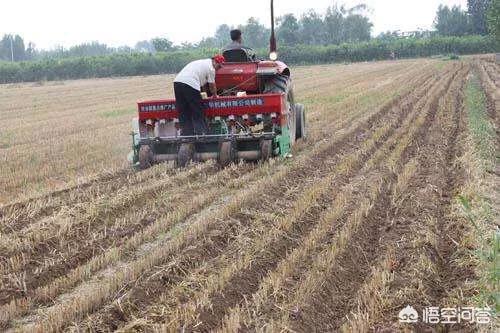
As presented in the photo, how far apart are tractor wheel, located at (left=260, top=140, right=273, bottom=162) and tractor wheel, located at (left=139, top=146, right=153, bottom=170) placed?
175 centimetres

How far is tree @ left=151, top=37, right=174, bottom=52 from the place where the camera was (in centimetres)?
7981

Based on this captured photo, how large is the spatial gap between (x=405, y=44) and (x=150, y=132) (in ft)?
207

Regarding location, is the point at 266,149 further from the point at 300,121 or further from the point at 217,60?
the point at 300,121

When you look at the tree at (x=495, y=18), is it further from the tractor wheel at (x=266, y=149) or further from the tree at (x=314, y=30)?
the tree at (x=314, y=30)

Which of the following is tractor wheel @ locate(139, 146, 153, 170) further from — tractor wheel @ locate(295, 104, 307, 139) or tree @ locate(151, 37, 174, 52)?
tree @ locate(151, 37, 174, 52)

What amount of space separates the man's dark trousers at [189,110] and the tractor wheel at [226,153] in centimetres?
44

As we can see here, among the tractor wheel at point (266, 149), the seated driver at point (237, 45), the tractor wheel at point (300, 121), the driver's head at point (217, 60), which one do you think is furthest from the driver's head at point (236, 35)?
the tractor wheel at point (266, 149)

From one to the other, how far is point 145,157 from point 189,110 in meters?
1.01

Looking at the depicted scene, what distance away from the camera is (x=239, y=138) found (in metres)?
9.40

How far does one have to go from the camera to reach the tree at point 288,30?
273ft

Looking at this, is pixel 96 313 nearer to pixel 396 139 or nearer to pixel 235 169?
pixel 235 169

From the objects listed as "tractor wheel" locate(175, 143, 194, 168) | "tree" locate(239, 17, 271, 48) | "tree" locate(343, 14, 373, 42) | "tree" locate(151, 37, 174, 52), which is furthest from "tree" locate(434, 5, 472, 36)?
"tractor wheel" locate(175, 143, 194, 168)

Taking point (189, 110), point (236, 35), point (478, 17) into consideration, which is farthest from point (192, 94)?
point (478, 17)

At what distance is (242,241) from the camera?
5805 millimetres
